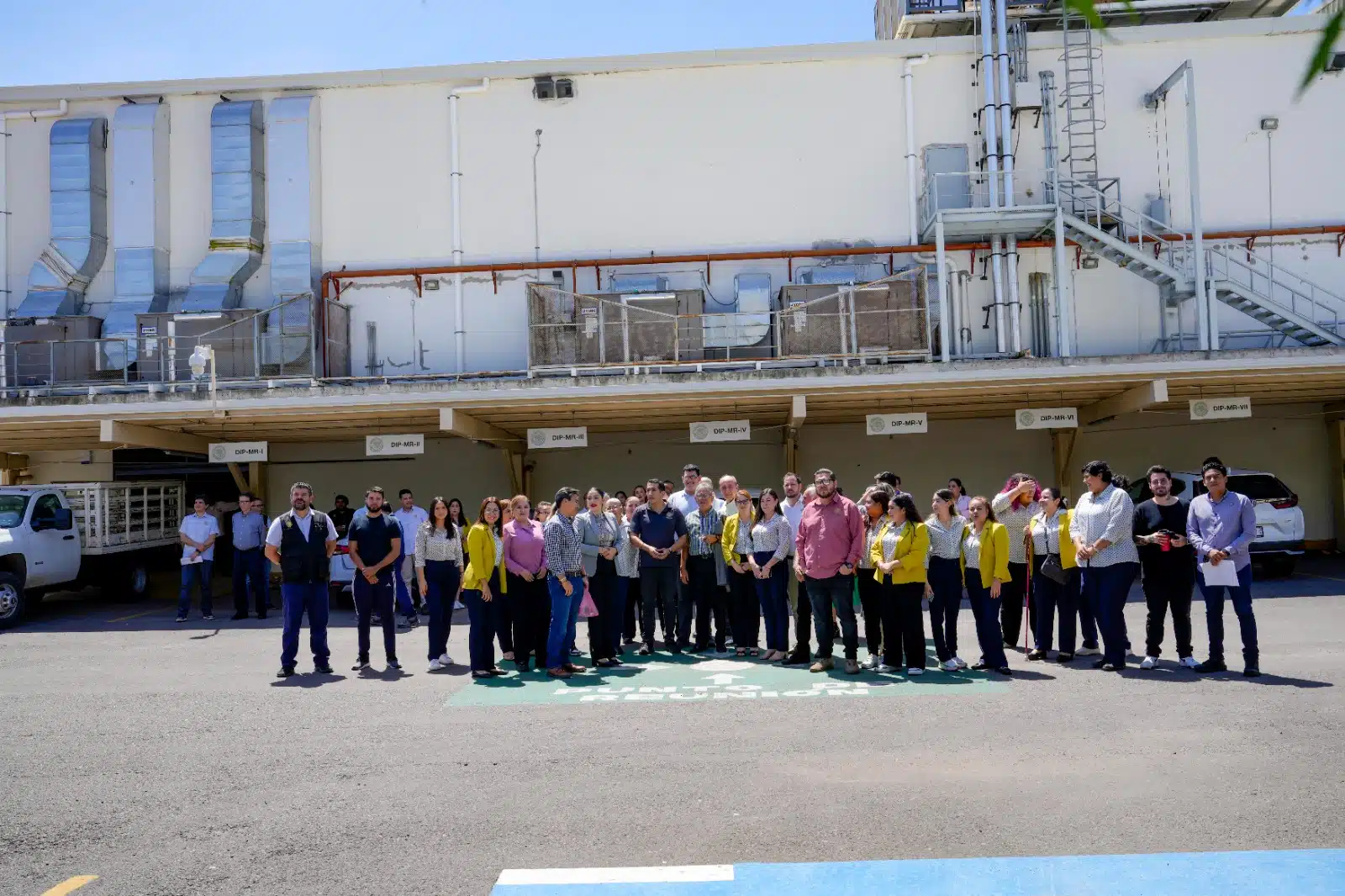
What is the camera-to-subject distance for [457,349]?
69.9 feet

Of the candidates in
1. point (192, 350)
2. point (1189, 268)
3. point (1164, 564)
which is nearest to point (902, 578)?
point (1164, 564)

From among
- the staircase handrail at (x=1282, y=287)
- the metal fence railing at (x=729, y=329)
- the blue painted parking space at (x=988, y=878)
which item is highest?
the staircase handrail at (x=1282, y=287)

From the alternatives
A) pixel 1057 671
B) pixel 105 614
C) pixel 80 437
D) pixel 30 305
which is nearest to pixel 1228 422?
pixel 1057 671

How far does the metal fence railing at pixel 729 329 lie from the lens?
1770 centimetres

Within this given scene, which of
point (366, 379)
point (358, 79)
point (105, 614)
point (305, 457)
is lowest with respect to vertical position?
point (105, 614)

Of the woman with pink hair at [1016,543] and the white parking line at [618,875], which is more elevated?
the woman with pink hair at [1016,543]

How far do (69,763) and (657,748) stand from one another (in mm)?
3826

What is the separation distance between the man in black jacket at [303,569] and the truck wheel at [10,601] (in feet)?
21.4

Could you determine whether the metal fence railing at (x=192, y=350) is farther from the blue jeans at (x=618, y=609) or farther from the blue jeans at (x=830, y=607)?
the blue jeans at (x=830, y=607)

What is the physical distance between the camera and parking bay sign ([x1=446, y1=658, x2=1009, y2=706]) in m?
8.43

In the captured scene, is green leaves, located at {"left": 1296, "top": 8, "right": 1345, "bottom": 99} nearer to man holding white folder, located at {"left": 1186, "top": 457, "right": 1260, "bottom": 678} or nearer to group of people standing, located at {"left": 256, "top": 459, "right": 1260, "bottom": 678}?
group of people standing, located at {"left": 256, "top": 459, "right": 1260, "bottom": 678}

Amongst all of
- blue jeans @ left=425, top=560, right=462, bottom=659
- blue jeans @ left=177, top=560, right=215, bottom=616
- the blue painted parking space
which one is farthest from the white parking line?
blue jeans @ left=177, top=560, right=215, bottom=616

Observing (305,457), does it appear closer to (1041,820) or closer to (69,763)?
(69,763)

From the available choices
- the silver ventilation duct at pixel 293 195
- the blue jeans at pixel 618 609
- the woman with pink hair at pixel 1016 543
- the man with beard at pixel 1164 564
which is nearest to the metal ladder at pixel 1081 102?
the woman with pink hair at pixel 1016 543
